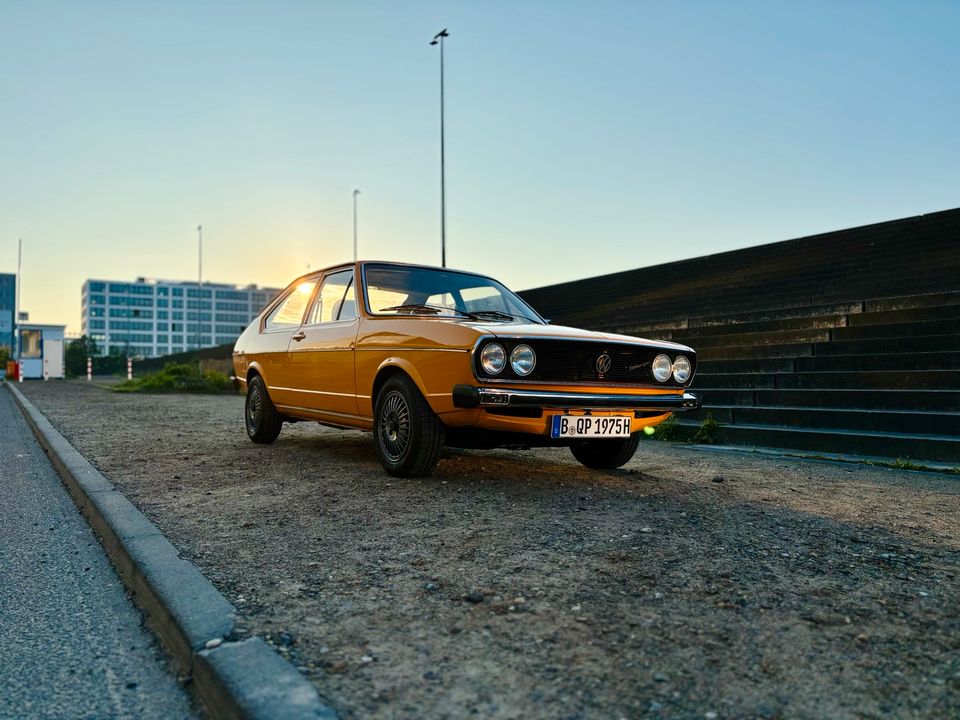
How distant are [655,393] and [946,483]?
2.23 meters

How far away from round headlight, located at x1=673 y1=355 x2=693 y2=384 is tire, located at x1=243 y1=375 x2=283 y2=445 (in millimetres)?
3876

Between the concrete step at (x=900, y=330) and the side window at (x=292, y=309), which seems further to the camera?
the concrete step at (x=900, y=330)

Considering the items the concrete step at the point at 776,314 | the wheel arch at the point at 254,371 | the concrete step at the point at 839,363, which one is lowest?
the wheel arch at the point at 254,371

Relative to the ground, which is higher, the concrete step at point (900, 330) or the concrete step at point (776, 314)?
the concrete step at point (776, 314)

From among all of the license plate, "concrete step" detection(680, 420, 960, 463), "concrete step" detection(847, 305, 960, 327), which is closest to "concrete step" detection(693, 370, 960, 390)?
"concrete step" detection(680, 420, 960, 463)

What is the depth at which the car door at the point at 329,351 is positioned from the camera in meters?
5.57

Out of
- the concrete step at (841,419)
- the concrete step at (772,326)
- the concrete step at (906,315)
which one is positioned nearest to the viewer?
the concrete step at (841,419)

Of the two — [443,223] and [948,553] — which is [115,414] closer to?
[948,553]

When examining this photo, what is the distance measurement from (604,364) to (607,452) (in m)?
1.07

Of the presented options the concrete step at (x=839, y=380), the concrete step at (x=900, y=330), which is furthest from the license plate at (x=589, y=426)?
the concrete step at (x=900, y=330)

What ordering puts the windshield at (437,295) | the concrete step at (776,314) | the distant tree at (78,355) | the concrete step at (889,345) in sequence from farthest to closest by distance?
the distant tree at (78,355) < the concrete step at (776,314) < the concrete step at (889,345) < the windshield at (437,295)

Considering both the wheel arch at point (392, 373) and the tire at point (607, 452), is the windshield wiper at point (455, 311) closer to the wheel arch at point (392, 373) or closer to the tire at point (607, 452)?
the wheel arch at point (392, 373)

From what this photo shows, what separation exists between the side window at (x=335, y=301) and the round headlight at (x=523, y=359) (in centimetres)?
176

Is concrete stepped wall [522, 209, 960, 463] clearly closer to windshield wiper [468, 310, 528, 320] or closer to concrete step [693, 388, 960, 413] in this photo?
concrete step [693, 388, 960, 413]
